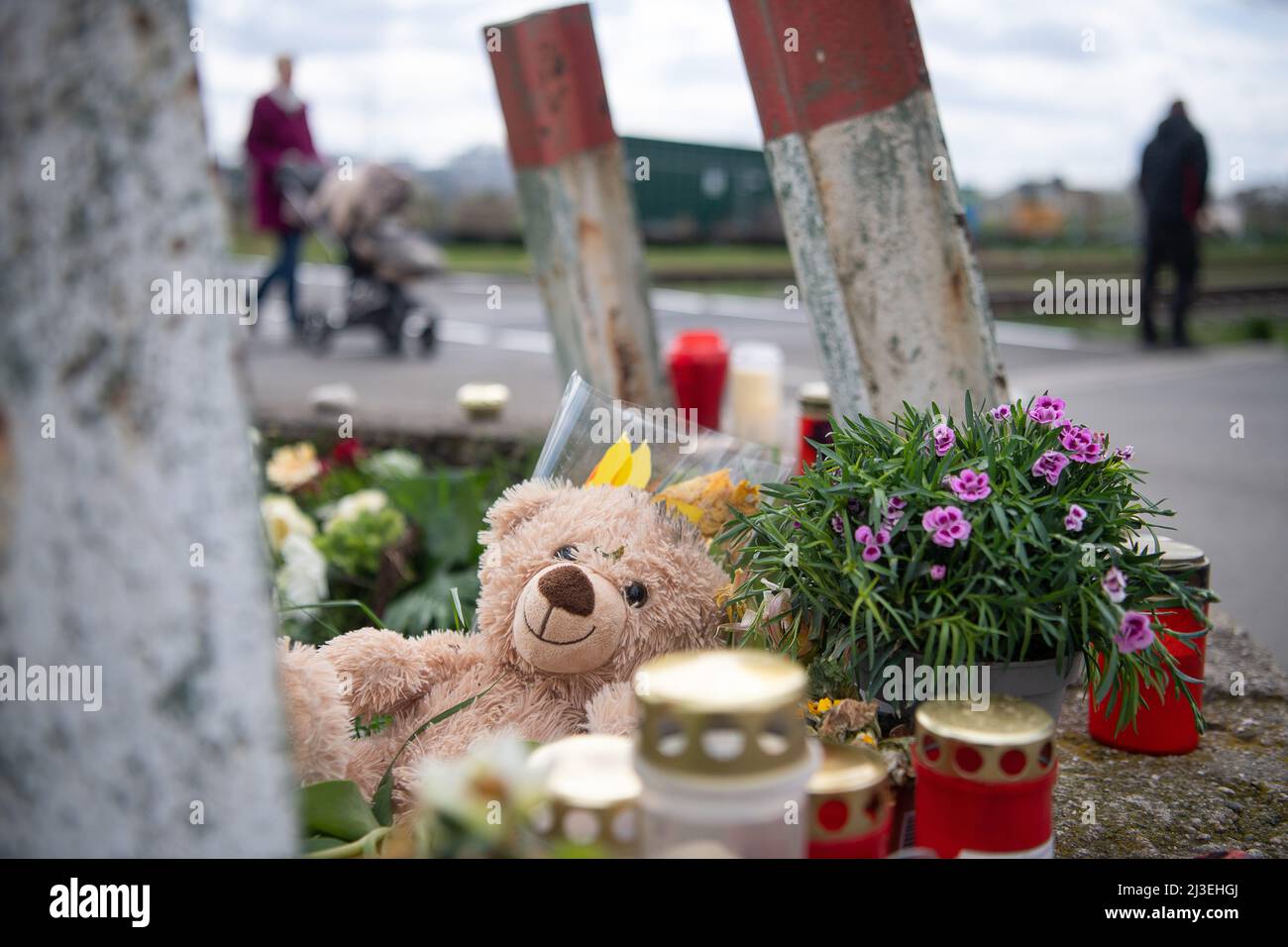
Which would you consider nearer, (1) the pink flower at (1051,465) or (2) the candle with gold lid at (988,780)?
(2) the candle with gold lid at (988,780)

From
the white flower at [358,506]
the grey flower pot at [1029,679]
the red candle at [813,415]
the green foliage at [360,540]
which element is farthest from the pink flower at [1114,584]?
the white flower at [358,506]

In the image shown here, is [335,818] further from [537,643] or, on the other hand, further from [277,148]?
[277,148]

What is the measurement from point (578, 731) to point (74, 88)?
1175 mm

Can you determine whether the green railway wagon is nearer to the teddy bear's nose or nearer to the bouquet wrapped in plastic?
the bouquet wrapped in plastic

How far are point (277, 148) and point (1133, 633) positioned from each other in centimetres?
760

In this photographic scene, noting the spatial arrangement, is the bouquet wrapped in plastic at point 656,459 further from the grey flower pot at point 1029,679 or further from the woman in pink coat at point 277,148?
the woman in pink coat at point 277,148

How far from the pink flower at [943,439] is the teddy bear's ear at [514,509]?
621mm

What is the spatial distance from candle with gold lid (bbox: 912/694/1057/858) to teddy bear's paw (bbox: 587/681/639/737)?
0.44 metres

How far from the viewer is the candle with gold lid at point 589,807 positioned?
106 cm

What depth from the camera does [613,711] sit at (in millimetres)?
1590

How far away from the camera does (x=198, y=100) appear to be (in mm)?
909


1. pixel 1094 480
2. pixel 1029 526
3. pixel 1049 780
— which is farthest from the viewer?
pixel 1094 480
